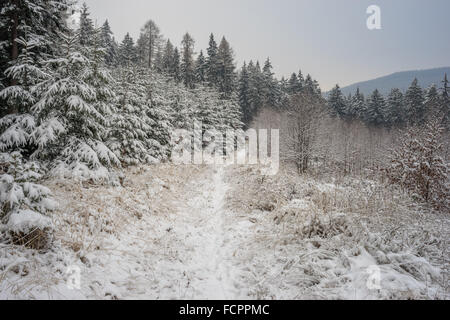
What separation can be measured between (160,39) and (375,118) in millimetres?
51850

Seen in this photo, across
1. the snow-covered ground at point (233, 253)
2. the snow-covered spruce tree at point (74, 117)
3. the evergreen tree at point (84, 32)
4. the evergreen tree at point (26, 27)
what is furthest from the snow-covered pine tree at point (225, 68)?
the snow-covered ground at point (233, 253)

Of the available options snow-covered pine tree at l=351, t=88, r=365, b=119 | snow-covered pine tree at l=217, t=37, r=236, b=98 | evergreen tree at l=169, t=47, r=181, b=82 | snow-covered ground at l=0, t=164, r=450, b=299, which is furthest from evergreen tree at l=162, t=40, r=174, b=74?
snow-covered pine tree at l=351, t=88, r=365, b=119

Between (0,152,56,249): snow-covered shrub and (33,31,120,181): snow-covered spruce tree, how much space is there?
2864mm

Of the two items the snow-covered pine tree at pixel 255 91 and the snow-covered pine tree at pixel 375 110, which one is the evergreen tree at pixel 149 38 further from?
the snow-covered pine tree at pixel 375 110

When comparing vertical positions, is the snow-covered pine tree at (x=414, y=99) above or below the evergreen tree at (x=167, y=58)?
below

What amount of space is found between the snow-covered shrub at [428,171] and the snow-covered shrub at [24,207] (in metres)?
13.0

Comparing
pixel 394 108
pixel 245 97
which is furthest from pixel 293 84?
pixel 394 108

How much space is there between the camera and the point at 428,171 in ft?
32.0

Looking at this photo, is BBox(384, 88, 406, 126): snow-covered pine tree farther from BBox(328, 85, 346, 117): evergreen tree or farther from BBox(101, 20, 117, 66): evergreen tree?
BBox(101, 20, 117, 66): evergreen tree

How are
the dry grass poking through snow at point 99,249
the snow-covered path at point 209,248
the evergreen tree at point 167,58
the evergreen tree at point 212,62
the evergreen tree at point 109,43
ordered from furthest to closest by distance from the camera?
the evergreen tree at point 167,58 → the evergreen tree at point 212,62 → the evergreen tree at point 109,43 → the snow-covered path at point 209,248 → the dry grass poking through snow at point 99,249

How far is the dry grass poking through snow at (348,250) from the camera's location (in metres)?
3.14

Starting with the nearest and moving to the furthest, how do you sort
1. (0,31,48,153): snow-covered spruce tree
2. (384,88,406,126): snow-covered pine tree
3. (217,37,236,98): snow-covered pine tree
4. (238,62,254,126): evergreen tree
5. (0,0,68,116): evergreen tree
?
1. (0,31,48,153): snow-covered spruce tree
2. (0,0,68,116): evergreen tree
3. (217,37,236,98): snow-covered pine tree
4. (238,62,254,126): evergreen tree
5. (384,88,406,126): snow-covered pine tree

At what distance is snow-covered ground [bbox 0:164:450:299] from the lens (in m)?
3.12

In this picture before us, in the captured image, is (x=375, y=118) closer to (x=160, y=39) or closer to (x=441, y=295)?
(x=160, y=39)
